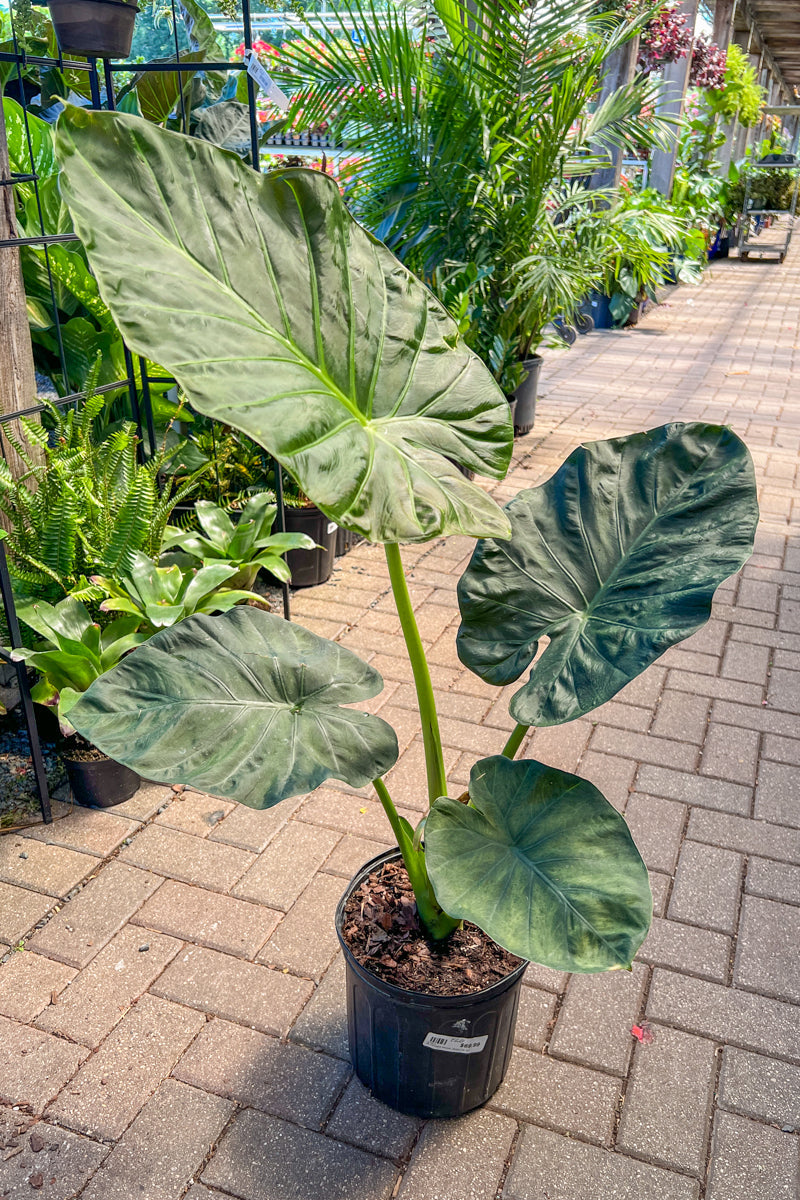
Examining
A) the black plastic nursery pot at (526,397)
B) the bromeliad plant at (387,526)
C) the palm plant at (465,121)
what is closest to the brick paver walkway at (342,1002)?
the bromeliad plant at (387,526)

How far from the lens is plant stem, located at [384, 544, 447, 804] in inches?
55.8

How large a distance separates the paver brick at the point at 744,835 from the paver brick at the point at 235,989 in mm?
1104

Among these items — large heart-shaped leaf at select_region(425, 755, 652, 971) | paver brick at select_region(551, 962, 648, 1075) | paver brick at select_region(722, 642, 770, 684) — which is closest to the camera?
large heart-shaped leaf at select_region(425, 755, 652, 971)

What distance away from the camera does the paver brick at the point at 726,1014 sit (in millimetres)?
1878

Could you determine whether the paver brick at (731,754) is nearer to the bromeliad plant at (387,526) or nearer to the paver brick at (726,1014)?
the paver brick at (726,1014)

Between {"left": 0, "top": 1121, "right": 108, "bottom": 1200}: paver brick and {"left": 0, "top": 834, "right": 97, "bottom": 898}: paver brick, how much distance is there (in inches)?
24.3

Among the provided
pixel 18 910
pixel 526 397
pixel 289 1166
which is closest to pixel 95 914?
pixel 18 910

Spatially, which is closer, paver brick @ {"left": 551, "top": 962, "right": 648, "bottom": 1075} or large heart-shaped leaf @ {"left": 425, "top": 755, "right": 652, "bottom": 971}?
large heart-shaped leaf @ {"left": 425, "top": 755, "right": 652, "bottom": 971}

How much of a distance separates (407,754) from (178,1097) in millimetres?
1193

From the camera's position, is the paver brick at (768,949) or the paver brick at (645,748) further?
the paver brick at (645,748)

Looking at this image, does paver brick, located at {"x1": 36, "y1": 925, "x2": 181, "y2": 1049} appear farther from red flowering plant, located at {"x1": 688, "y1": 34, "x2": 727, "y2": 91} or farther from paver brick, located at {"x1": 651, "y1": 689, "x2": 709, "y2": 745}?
red flowering plant, located at {"x1": 688, "y1": 34, "x2": 727, "y2": 91}

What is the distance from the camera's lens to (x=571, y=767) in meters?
2.71

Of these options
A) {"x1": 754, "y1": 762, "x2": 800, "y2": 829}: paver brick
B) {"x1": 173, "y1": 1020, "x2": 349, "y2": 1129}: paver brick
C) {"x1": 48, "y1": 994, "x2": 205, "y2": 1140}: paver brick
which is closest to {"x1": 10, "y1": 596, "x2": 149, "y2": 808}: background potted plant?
{"x1": 48, "y1": 994, "x2": 205, "y2": 1140}: paver brick

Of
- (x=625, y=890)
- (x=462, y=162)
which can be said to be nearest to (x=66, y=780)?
(x=625, y=890)
